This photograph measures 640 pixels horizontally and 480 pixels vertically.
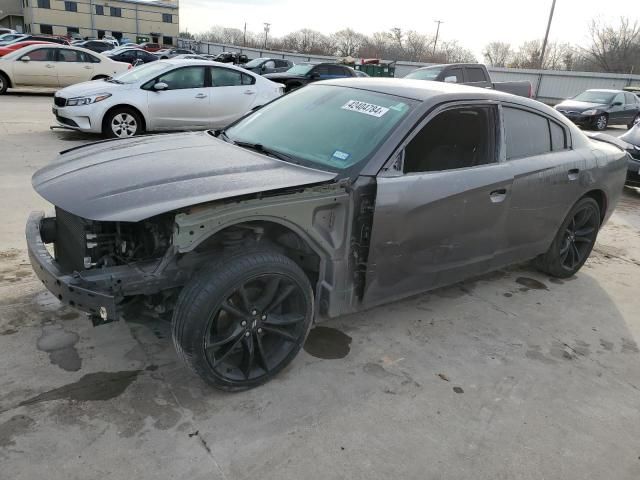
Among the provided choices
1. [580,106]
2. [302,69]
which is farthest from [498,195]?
[580,106]

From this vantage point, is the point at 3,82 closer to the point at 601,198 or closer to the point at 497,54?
the point at 601,198

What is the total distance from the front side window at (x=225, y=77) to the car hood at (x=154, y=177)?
6.98 m

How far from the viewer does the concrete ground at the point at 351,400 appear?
2.39m

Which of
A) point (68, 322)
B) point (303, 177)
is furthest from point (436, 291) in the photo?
point (68, 322)

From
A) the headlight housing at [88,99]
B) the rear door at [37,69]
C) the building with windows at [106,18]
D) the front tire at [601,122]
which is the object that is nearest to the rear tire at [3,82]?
the rear door at [37,69]

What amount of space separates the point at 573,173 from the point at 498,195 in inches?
41.4

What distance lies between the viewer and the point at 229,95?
1016cm

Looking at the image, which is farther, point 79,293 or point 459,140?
point 459,140

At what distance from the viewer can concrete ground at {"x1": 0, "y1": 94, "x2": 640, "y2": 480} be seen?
7.84 ft

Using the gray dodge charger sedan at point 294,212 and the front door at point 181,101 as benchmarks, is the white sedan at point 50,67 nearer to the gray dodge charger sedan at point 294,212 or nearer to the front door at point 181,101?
the front door at point 181,101

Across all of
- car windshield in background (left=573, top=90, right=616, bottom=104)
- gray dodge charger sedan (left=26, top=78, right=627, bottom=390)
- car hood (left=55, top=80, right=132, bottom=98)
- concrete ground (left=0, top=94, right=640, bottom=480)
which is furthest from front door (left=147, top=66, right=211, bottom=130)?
car windshield in background (left=573, top=90, right=616, bottom=104)

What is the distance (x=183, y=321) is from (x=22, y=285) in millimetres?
1941

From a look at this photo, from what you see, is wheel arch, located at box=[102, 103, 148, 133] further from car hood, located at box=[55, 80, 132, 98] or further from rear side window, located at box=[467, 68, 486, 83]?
rear side window, located at box=[467, 68, 486, 83]

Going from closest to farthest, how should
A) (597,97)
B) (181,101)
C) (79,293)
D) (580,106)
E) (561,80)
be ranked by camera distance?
(79,293)
(181,101)
(580,106)
(597,97)
(561,80)
